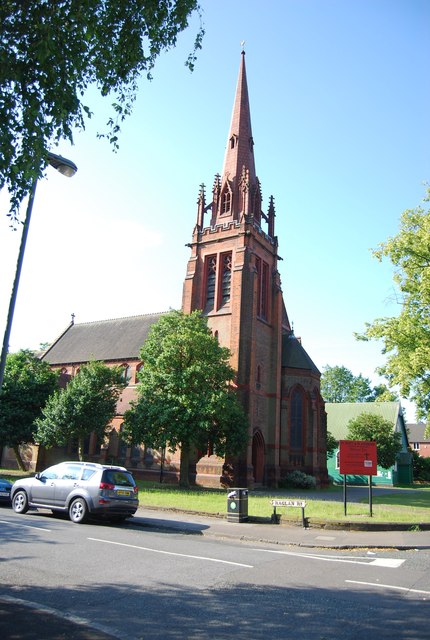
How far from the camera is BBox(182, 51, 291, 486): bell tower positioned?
35.1 m

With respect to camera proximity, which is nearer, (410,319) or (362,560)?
(362,560)

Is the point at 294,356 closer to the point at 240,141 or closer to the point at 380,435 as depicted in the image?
the point at 240,141

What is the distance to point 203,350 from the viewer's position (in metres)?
31.0

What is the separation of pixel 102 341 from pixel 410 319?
3132cm

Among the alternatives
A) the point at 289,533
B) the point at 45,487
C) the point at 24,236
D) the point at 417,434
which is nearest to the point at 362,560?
the point at 289,533

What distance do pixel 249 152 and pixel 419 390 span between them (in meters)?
25.9

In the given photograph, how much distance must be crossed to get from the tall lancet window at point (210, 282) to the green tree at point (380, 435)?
82.0 feet

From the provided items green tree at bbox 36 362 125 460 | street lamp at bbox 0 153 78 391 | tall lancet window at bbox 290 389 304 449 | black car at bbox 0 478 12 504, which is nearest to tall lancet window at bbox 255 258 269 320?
tall lancet window at bbox 290 389 304 449

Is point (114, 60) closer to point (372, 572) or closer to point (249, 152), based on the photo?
point (372, 572)

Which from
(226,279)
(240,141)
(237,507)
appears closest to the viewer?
(237,507)

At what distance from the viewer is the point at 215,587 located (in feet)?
25.9

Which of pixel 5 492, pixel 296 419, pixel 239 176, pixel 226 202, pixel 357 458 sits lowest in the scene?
pixel 5 492

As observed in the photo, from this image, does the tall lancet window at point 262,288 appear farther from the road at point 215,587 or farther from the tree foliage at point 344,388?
the tree foliage at point 344,388

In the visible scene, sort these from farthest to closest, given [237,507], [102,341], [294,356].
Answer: [102,341], [294,356], [237,507]
